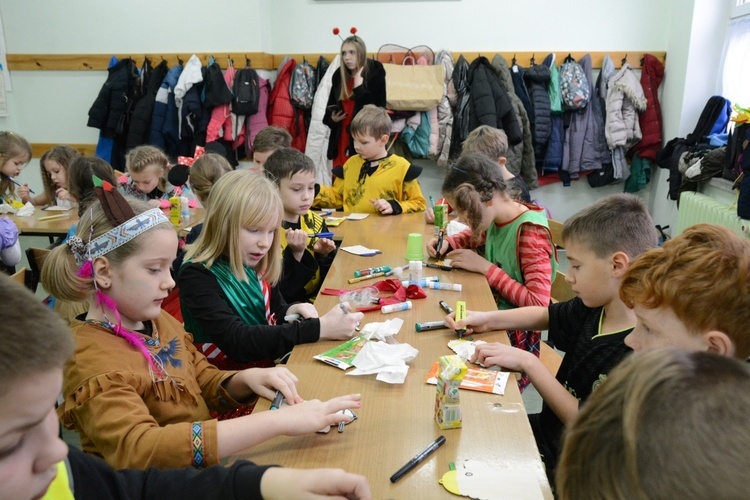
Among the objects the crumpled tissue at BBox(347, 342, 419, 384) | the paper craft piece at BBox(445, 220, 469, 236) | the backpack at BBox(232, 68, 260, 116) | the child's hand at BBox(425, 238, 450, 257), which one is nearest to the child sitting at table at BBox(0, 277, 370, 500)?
the crumpled tissue at BBox(347, 342, 419, 384)

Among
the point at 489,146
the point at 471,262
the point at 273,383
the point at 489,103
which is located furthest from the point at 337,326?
the point at 489,103

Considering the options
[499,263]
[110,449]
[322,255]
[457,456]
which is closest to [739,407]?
[457,456]

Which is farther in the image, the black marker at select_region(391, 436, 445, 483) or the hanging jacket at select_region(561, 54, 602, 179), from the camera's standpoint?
the hanging jacket at select_region(561, 54, 602, 179)

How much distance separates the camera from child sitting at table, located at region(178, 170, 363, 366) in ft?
5.90

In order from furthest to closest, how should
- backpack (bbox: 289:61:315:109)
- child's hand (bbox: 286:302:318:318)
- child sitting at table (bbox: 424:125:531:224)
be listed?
1. backpack (bbox: 289:61:315:109)
2. child sitting at table (bbox: 424:125:531:224)
3. child's hand (bbox: 286:302:318:318)

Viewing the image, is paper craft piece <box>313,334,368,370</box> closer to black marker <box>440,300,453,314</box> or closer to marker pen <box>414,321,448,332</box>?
marker pen <box>414,321,448,332</box>

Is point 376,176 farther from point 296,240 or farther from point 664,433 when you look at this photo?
point 664,433

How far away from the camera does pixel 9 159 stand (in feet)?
13.9

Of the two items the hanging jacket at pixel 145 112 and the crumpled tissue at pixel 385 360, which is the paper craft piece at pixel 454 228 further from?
the hanging jacket at pixel 145 112

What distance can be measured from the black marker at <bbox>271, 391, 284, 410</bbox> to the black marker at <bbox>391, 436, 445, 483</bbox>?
363 mm

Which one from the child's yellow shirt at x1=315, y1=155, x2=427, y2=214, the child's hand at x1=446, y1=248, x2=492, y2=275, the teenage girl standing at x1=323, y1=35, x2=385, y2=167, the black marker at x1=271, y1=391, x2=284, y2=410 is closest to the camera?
the black marker at x1=271, y1=391, x2=284, y2=410

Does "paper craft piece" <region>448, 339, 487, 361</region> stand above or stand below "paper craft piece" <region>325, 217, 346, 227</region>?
above

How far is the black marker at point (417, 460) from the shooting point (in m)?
1.12

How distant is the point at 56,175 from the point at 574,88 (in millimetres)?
4516
